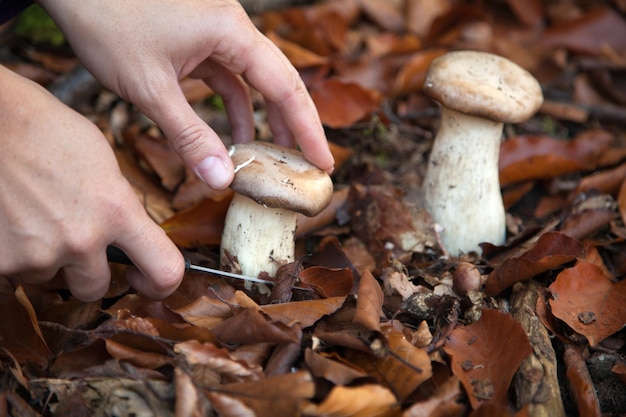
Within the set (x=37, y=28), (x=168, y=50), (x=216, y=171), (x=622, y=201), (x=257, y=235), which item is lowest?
(x=622, y=201)

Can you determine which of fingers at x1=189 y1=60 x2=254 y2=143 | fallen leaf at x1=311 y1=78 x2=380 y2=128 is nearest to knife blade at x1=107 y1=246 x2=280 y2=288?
fingers at x1=189 y1=60 x2=254 y2=143

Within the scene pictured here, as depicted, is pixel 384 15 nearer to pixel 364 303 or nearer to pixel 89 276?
pixel 364 303

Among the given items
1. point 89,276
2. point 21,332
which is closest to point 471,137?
point 89,276

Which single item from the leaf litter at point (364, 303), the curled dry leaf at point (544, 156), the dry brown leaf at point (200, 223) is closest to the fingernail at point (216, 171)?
the leaf litter at point (364, 303)

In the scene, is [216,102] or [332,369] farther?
[216,102]

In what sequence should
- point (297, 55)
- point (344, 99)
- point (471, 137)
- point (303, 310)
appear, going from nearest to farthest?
point (303, 310), point (471, 137), point (344, 99), point (297, 55)
